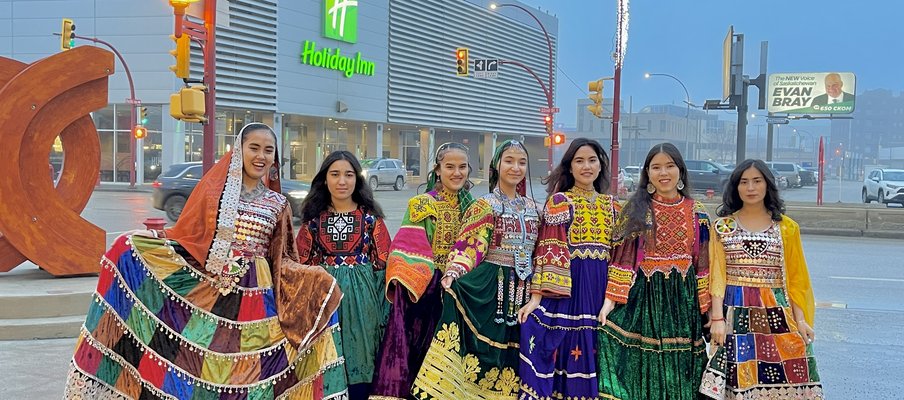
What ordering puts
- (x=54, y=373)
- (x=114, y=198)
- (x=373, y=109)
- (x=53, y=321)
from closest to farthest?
(x=54, y=373)
(x=53, y=321)
(x=114, y=198)
(x=373, y=109)

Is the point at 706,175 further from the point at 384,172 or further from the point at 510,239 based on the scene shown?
the point at 510,239

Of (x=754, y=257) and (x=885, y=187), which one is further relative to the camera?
(x=885, y=187)

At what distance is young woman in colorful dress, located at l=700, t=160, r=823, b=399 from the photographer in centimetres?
416

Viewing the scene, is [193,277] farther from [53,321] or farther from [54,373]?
[53,321]

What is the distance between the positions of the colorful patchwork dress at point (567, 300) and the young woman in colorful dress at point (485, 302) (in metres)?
0.13

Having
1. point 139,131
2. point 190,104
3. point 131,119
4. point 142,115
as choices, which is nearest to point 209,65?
point 190,104

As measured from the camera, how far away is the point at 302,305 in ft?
13.5

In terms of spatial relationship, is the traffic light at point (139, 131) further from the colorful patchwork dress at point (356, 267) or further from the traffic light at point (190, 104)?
the colorful patchwork dress at point (356, 267)

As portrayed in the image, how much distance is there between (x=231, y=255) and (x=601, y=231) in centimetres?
216

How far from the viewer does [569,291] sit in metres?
4.21

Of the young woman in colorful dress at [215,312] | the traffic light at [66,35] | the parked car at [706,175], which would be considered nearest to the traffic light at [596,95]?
the parked car at [706,175]

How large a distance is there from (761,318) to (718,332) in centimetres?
28

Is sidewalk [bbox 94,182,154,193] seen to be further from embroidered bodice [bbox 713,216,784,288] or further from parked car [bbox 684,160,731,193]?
embroidered bodice [bbox 713,216,784,288]

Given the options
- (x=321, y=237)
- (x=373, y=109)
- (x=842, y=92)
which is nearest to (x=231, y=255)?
(x=321, y=237)
